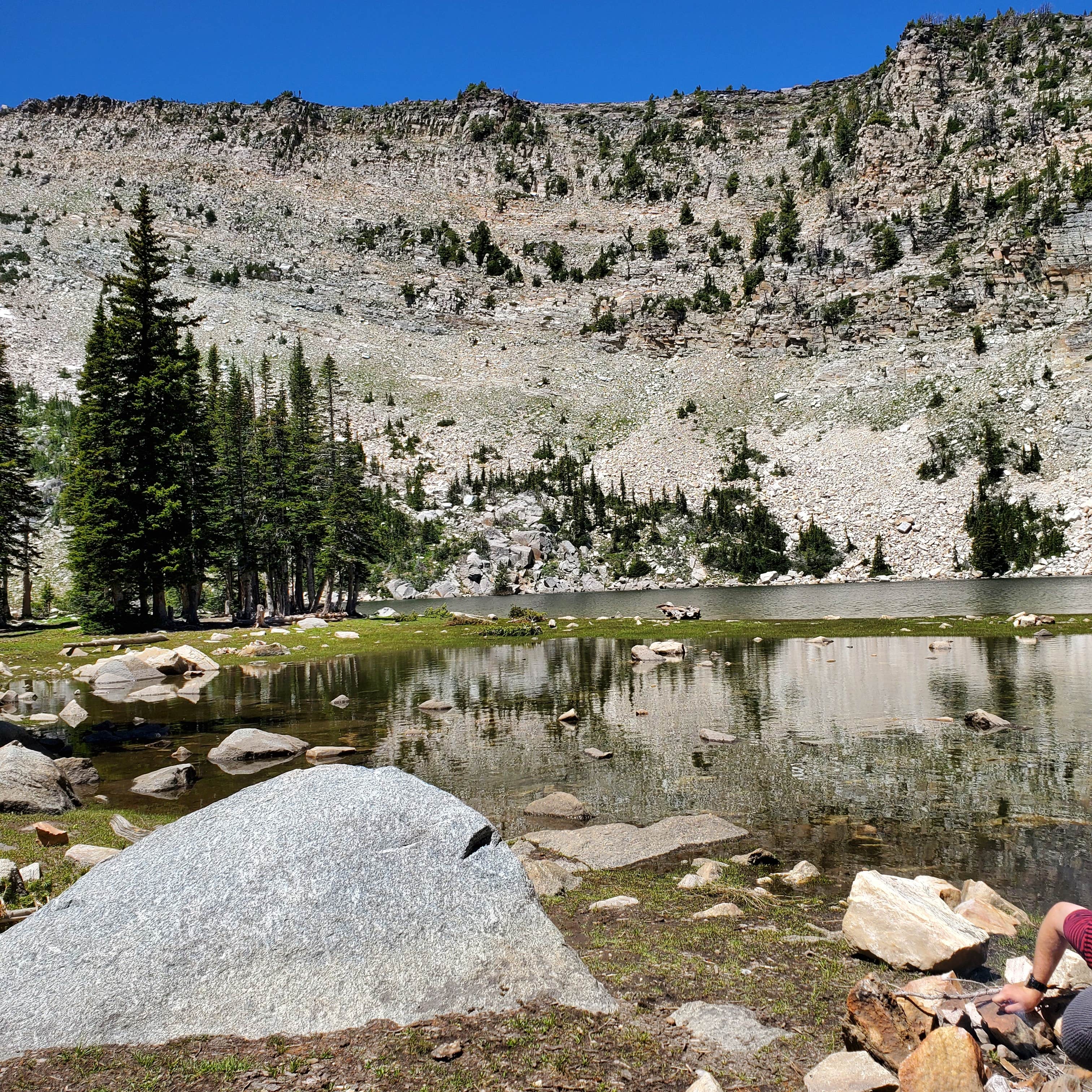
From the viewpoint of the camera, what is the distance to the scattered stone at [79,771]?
14.6m

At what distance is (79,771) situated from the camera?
48.8 feet

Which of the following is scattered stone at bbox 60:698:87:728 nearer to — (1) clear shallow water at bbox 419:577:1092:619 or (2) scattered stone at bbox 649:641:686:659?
(2) scattered stone at bbox 649:641:686:659

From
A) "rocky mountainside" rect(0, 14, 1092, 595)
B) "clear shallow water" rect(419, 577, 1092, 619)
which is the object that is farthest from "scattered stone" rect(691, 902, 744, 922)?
"rocky mountainside" rect(0, 14, 1092, 595)

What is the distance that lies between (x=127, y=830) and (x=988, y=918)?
37.1 ft

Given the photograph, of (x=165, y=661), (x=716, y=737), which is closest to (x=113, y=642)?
(x=165, y=661)

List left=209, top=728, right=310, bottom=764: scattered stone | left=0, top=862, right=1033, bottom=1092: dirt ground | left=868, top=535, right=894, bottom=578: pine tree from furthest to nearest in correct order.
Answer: left=868, top=535, right=894, bottom=578: pine tree, left=209, top=728, right=310, bottom=764: scattered stone, left=0, top=862, right=1033, bottom=1092: dirt ground

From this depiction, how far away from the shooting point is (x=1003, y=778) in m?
13.7

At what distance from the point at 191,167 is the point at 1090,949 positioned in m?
204

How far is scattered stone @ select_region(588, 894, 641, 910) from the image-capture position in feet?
26.7

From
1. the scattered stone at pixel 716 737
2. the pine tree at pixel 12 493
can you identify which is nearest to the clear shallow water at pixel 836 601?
the pine tree at pixel 12 493

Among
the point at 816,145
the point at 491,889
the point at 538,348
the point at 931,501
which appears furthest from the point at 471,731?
the point at 816,145

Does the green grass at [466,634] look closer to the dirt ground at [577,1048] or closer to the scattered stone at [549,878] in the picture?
the scattered stone at [549,878]

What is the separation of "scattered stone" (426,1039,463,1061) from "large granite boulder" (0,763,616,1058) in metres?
0.43

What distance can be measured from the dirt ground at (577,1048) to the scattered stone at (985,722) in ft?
42.0
